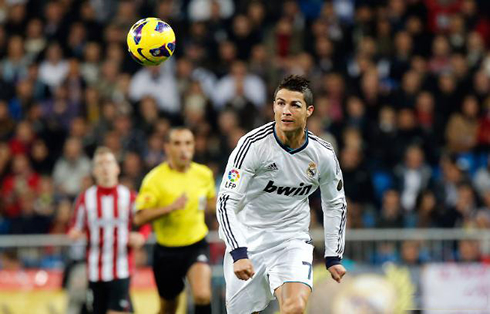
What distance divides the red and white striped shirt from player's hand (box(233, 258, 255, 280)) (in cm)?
333

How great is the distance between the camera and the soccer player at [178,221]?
9609 millimetres

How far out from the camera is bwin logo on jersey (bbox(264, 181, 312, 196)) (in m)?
7.63

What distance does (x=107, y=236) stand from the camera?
403 inches

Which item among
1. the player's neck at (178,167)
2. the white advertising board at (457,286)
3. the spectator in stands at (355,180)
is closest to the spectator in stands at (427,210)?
the spectator in stands at (355,180)

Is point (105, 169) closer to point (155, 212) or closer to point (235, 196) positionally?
point (155, 212)

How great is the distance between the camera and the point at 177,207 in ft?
30.9

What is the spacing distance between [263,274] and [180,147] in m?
2.63

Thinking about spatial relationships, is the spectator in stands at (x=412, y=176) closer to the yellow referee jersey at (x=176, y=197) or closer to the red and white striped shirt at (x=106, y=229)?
the yellow referee jersey at (x=176, y=197)

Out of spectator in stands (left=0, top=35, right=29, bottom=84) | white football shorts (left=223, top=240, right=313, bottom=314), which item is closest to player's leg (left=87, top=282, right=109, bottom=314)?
white football shorts (left=223, top=240, right=313, bottom=314)

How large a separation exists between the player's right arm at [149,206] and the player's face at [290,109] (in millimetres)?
2304

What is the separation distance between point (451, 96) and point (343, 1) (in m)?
2.78

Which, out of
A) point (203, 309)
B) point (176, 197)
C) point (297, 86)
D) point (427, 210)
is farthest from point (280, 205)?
point (427, 210)

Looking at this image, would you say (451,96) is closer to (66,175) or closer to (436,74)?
(436,74)

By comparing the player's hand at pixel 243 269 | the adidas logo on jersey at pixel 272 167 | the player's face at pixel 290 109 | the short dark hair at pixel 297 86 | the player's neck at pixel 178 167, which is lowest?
the player's hand at pixel 243 269
